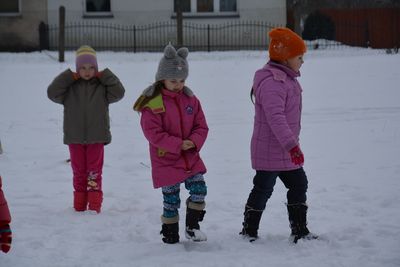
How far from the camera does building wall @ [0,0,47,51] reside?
24.4 metres

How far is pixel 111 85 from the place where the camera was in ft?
20.8

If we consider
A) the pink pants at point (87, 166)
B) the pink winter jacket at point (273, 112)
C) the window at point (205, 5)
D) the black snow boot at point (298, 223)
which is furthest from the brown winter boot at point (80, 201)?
the window at point (205, 5)

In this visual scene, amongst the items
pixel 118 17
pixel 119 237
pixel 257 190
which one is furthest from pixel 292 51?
pixel 118 17

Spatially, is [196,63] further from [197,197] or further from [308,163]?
[197,197]

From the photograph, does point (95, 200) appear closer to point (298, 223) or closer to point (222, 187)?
point (222, 187)

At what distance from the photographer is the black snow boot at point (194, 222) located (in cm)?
524

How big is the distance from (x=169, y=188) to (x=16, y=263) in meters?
1.17

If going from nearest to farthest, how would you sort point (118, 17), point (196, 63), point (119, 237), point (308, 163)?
1. point (119, 237)
2. point (308, 163)
3. point (196, 63)
4. point (118, 17)

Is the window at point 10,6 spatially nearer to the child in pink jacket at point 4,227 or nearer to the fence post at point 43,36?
the fence post at point 43,36

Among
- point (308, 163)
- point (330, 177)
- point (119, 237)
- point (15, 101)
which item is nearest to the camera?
point (119, 237)

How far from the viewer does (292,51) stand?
203 inches

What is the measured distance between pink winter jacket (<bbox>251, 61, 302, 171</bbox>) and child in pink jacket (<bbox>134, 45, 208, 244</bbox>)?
0.41m

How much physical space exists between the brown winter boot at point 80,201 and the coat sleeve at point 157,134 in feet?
4.82

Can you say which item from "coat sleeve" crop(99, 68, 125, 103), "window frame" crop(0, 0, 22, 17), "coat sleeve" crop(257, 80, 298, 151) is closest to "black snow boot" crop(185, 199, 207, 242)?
"coat sleeve" crop(257, 80, 298, 151)
